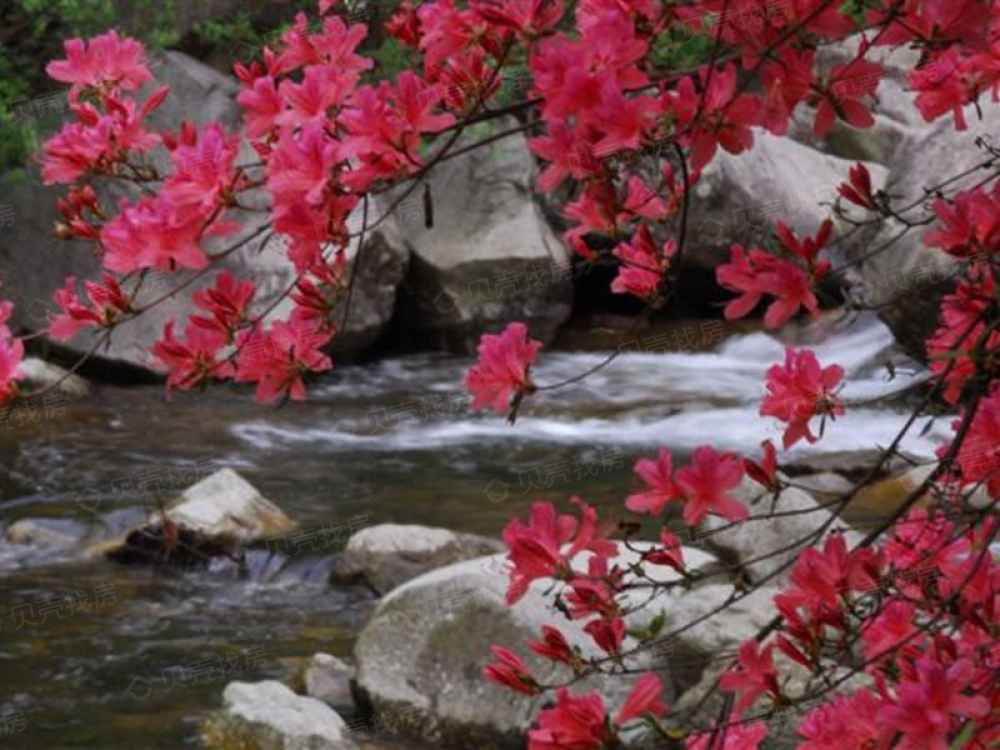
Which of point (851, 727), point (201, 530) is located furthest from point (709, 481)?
point (201, 530)

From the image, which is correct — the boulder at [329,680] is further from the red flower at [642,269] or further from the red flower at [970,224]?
the red flower at [970,224]

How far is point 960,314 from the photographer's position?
6.30 feet

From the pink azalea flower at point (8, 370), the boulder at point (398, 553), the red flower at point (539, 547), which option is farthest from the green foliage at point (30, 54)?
the red flower at point (539, 547)

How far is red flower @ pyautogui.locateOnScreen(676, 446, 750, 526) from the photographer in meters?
1.76

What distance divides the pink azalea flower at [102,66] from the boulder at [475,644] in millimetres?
2522

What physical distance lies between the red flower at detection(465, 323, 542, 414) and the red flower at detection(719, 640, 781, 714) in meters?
0.38

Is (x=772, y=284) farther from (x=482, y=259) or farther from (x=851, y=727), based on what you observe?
(x=482, y=259)

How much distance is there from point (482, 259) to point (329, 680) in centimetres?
626

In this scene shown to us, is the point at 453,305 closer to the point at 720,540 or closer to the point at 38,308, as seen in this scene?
the point at 38,308

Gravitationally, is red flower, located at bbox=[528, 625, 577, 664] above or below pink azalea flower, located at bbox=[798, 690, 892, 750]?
above

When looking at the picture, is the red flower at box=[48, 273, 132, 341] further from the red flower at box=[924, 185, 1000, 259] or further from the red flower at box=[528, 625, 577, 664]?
the red flower at box=[924, 185, 1000, 259]

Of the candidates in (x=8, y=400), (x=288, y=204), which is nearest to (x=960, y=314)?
(x=288, y=204)

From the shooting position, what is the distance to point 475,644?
4.48 meters

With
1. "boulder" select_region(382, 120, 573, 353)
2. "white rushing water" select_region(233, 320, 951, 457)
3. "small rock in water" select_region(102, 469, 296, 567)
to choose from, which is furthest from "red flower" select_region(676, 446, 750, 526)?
"boulder" select_region(382, 120, 573, 353)
